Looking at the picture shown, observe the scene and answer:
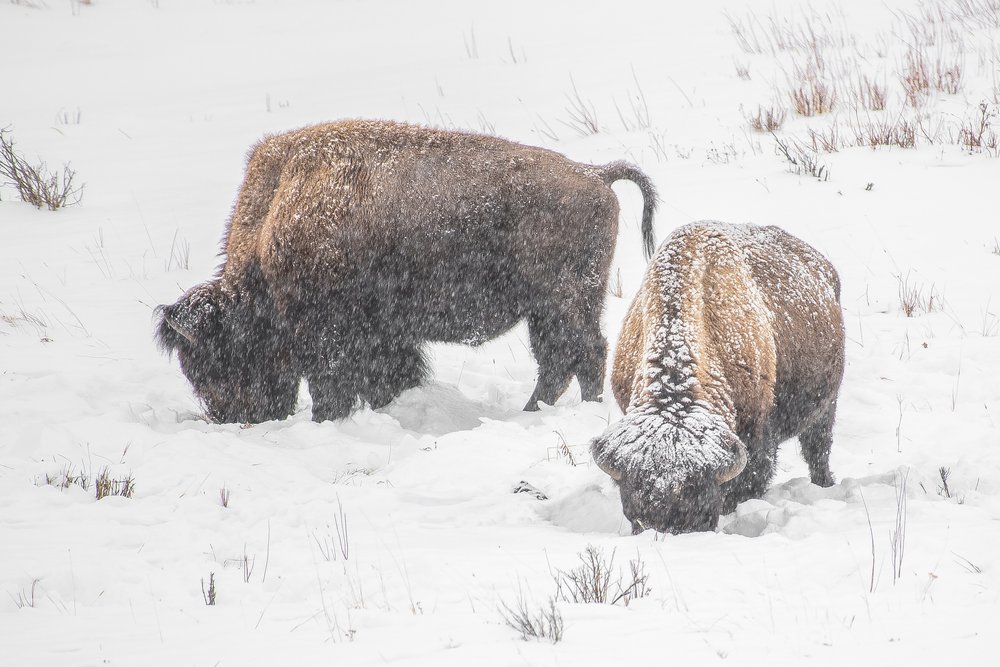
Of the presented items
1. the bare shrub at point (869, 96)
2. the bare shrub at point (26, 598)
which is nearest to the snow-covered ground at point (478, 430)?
the bare shrub at point (26, 598)

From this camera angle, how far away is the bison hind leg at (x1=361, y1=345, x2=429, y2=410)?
6949mm

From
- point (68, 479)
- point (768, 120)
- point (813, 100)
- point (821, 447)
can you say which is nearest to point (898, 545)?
point (821, 447)

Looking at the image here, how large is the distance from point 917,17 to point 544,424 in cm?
1214

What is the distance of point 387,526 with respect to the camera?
171 inches

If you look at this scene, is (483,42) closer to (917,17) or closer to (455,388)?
(917,17)

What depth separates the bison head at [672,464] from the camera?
146 inches

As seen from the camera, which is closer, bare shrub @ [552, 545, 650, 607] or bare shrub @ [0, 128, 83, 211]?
bare shrub @ [552, 545, 650, 607]

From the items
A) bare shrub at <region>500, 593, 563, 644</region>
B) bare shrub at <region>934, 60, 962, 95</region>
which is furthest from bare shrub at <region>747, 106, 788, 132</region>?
bare shrub at <region>500, 593, 563, 644</region>

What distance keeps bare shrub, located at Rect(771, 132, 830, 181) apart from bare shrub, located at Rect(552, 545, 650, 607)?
7591 millimetres

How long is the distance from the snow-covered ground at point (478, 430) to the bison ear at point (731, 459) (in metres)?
0.26

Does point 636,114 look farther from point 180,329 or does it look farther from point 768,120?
point 180,329

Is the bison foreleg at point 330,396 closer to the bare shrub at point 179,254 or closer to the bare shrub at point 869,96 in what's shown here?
the bare shrub at point 179,254

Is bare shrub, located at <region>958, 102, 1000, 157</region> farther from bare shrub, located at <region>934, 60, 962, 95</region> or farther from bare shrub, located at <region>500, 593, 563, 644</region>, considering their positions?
bare shrub, located at <region>500, 593, 563, 644</region>

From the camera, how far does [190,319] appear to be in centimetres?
653
